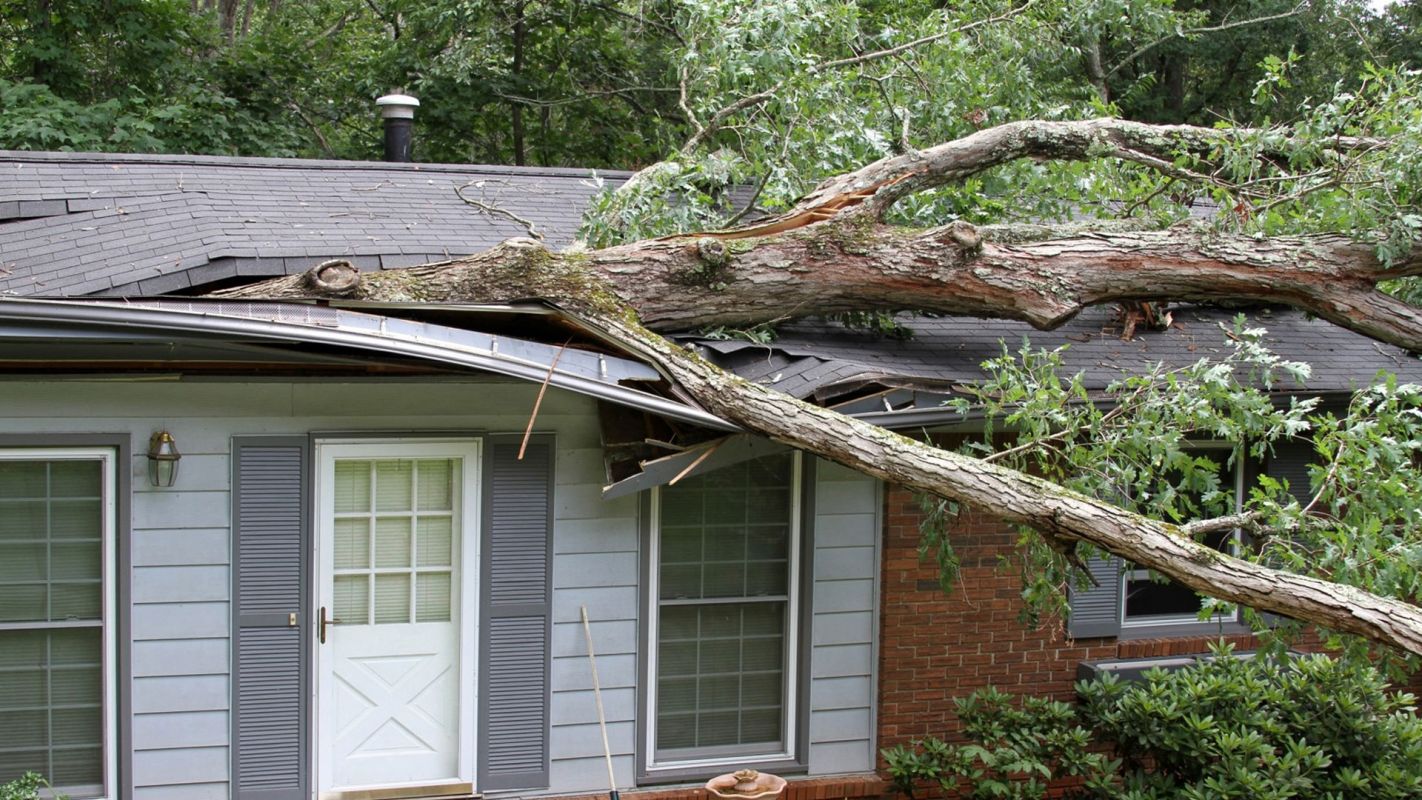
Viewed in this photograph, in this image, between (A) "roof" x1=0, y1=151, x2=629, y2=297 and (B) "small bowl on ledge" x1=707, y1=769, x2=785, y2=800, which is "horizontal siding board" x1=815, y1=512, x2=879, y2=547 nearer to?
(B) "small bowl on ledge" x1=707, y1=769, x2=785, y2=800

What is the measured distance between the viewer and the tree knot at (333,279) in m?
5.80

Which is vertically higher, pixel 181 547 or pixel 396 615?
pixel 181 547

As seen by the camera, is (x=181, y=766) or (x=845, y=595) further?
(x=845, y=595)

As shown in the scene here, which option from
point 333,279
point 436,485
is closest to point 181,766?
point 436,485

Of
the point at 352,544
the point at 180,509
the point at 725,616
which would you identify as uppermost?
the point at 180,509

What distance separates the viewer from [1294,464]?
7934 mm

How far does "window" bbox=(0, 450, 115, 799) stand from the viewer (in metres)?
6.07

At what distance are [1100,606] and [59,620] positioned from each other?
5.32 meters

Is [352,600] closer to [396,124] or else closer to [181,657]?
[181,657]

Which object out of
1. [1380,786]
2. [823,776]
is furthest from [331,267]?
[1380,786]

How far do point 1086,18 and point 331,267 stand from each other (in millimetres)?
5721

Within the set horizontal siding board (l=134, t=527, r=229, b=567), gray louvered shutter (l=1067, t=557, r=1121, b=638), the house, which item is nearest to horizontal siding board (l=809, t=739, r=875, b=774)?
the house

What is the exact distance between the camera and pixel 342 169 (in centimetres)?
862

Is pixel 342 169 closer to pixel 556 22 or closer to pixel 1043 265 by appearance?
pixel 1043 265
